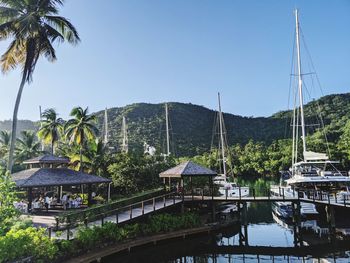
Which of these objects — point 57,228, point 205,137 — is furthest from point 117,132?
point 57,228

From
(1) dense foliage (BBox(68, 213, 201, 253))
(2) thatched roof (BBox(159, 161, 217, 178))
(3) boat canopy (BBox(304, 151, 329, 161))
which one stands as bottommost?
(1) dense foliage (BBox(68, 213, 201, 253))

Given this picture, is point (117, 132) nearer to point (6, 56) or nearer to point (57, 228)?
point (6, 56)

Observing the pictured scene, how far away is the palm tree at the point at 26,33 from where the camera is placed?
20875 millimetres

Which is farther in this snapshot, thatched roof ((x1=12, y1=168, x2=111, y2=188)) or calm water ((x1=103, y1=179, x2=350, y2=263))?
thatched roof ((x1=12, y1=168, x2=111, y2=188))

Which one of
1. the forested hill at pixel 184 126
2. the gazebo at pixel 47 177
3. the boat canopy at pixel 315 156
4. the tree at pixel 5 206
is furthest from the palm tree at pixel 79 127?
the forested hill at pixel 184 126

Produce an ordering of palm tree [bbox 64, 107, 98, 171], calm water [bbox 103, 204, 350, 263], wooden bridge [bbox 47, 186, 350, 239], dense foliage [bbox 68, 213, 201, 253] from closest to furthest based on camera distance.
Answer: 1. dense foliage [bbox 68, 213, 201, 253]
2. calm water [bbox 103, 204, 350, 263]
3. wooden bridge [bbox 47, 186, 350, 239]
4. palm tree [bbox 64, 107, 98, 171]

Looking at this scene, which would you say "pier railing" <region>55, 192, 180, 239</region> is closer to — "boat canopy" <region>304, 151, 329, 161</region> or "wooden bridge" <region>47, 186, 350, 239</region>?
"wooden bridge" <region>47, 186, 350, 239</region>

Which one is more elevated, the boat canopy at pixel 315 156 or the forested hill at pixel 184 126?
the forested hill at pixel 184 126

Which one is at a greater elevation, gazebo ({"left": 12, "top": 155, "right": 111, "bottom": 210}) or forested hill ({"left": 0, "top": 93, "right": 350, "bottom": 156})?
forested hill ({"left": 0, "top": 93, "right": 350, "bottom": 156})

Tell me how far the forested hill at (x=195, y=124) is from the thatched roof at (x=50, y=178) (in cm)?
4359

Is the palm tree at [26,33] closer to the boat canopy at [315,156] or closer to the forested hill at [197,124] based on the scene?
the boat canopy at [315,156]

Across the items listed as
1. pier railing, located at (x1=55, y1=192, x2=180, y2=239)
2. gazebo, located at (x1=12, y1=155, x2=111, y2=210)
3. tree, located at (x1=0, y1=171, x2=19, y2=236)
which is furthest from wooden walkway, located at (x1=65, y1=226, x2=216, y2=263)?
gazebo, located at (x1=12, y1=155, x2=111, y2=210)

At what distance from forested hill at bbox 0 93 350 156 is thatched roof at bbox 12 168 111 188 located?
43.6 m

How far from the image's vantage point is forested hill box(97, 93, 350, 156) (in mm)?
75688
